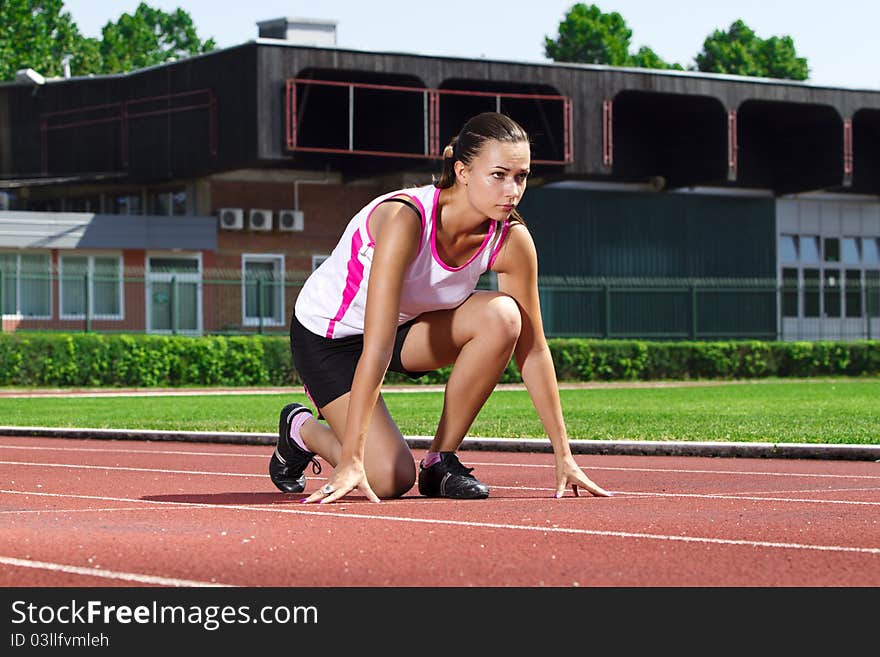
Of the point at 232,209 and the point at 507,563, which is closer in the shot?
the point at 507,563

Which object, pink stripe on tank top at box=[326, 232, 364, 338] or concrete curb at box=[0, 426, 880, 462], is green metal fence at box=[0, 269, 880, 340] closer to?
concrete curb at box=[0, 426, 880, 462]

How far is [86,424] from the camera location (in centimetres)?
1747

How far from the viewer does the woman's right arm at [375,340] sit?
7.24 metres

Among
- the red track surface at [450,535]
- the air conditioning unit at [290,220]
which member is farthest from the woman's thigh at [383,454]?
the air conditioning unit at [290,220]

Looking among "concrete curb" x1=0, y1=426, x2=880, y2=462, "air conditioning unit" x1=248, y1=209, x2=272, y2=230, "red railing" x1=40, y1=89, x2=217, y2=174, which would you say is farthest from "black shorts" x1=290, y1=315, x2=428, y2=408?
"air conditioning unit" x1=248, y1=209, x2=272, y2=230

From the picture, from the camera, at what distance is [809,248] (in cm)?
5141

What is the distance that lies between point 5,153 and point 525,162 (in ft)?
143

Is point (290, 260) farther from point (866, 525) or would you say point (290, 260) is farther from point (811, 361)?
point (866, 525)

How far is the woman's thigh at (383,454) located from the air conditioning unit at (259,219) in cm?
3568

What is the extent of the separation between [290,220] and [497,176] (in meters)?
36.9

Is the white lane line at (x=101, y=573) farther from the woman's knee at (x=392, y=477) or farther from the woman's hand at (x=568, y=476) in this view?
the woman's hand at (x=568, y=476)

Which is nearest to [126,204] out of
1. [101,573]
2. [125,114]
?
[125,114]

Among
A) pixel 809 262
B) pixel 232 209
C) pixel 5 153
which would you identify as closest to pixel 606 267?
pixel 809 262

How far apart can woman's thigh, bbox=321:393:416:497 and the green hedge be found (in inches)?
988
